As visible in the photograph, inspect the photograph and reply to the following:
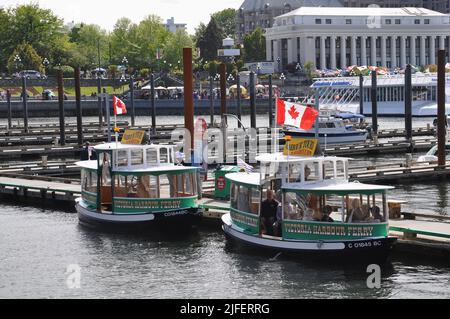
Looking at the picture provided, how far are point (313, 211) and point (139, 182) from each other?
9847 mm

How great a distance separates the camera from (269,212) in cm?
3766

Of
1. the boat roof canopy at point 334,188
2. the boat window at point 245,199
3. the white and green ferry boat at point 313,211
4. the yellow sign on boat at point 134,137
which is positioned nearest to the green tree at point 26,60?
the yellow sign on boat at point 134,137

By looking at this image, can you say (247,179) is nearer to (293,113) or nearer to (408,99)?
(293,113)

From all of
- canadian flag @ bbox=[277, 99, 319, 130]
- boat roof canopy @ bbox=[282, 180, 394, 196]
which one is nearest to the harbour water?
boat roof canopy @ bbox=[282, 180, 394, 196]

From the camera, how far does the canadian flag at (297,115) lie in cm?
3872

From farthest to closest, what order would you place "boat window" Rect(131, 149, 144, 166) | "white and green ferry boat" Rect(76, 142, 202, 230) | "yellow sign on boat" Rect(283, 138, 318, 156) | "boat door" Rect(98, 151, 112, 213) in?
1. "boat door" Rect(98, 151, 112, 213)
2. "boat window" Rect(131, 149, 144, 166)
3. "white and green ferry boat" Rect(76, 142, 202, 230)
4. "yellow sign on boat" Rect(283, 138, 318, 156)

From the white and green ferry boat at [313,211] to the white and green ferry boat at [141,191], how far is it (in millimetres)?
4215

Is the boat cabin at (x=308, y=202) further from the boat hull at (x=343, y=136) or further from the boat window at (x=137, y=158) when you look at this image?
the boat hull at (x=343, y=136)

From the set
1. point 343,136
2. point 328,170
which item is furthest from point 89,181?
point 343,136

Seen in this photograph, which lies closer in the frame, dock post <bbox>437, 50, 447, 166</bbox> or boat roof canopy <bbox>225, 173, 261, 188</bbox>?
boat roof canopy <bbox>225, 173, 261, 188</bbox>

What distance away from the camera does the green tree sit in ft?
646

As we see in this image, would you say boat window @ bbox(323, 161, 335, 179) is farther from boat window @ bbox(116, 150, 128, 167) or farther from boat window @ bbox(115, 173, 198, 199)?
boat window @ bbox(116, 150, 128, 167)

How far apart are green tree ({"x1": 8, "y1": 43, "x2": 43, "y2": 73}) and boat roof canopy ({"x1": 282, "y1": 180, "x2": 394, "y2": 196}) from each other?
166 meters
